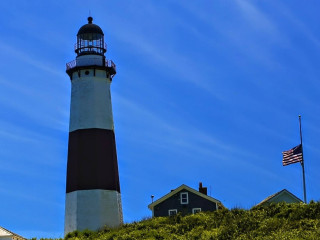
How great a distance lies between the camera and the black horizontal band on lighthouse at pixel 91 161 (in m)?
58.9

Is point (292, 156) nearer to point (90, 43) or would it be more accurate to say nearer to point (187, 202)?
point (187, 202)

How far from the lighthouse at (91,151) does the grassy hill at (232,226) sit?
288cm

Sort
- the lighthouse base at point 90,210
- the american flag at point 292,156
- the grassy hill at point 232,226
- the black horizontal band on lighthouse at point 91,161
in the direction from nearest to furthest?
1. the grassy hill at point 232,226
2. the american flag at point 292,156
3. the lighthouse base at point 90,210
4. the black horizontal band on lighthouse at point 91,161

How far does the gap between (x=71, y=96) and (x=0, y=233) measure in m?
12.6

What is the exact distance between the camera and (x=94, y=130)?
6009cm

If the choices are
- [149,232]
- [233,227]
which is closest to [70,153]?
[149,232]

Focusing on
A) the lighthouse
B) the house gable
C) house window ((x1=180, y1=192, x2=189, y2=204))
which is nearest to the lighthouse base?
the lighthouse

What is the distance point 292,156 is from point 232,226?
8.76m

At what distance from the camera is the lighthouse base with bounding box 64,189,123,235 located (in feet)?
A: 191

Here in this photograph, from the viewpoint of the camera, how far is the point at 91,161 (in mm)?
59406

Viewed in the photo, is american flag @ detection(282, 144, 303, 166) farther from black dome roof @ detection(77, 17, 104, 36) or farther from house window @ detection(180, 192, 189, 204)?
black dome roof @ detection(77, 17, 104, 36)

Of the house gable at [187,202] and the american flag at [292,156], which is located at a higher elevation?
the american flag at [292,156]

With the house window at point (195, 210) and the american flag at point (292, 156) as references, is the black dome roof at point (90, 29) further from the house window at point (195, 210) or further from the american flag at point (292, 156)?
the american flag at point (292, 156)

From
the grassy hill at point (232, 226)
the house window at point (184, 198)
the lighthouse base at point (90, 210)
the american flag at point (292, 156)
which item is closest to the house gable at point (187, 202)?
the house window at point (184, 198)
